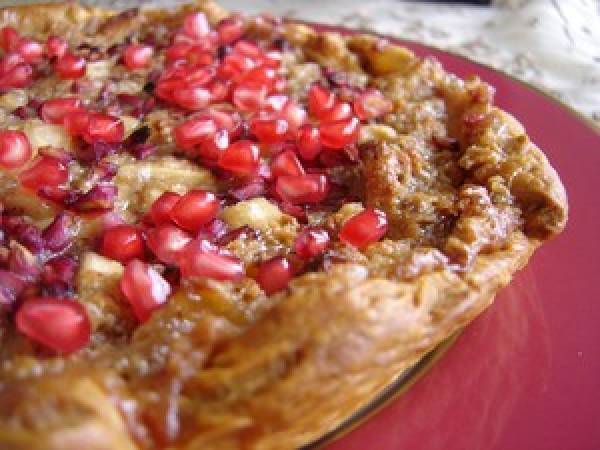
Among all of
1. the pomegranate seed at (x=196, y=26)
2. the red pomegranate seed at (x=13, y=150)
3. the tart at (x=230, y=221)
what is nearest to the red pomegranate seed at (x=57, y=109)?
the tart at (x=230, y=221)

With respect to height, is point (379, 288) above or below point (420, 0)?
above

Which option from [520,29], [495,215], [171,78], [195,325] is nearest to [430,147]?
[495,215]

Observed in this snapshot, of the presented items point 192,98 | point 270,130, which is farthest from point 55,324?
point 192,98

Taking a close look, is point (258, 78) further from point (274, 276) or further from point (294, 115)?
point (274, 276)

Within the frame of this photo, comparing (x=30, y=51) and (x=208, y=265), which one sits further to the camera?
(x=30, y=51)

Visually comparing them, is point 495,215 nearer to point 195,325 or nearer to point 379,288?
point 379,288

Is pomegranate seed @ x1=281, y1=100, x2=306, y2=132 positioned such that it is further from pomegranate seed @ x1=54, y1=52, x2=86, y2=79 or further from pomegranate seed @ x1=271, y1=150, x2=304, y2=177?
pomegranate seed @ x1=54, y1=52, x2=86, y2=79
